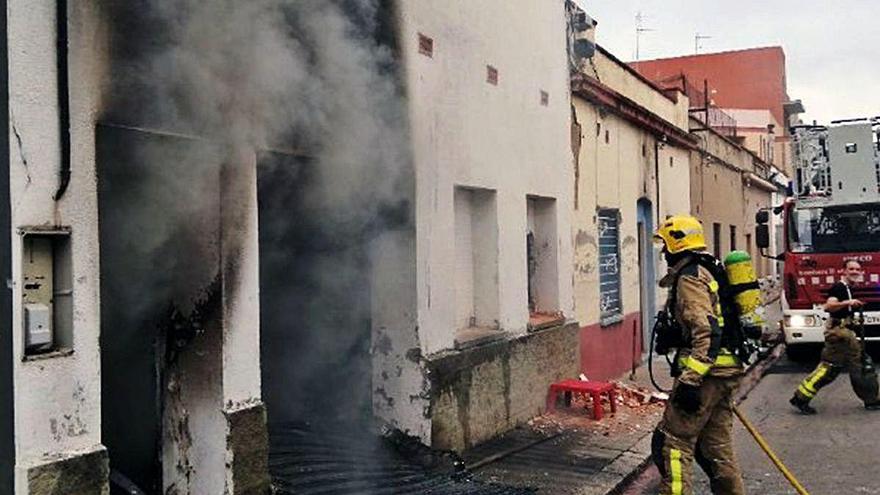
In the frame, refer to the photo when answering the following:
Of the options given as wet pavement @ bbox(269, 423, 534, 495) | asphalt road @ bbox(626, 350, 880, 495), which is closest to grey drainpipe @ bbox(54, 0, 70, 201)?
wet pavement @ bbox(269, 423, 534, 495)

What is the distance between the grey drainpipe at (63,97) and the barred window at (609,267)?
822 cm

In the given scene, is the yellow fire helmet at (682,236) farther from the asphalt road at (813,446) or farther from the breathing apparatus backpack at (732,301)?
the asphalt road at (813,446)

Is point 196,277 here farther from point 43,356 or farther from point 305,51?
point 305,51

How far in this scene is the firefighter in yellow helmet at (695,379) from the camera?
204 inches

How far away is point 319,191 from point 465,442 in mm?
2422

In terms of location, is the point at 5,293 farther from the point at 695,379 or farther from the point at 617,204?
the point at 617,204

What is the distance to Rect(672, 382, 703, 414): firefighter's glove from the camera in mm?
5180

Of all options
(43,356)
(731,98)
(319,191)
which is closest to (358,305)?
(319,191)

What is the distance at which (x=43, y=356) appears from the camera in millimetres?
3416

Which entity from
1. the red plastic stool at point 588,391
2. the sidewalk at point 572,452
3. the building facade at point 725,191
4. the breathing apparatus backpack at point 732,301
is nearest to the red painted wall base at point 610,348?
the sidewalk at point 572,452

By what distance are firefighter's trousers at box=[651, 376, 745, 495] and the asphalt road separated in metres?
0.91

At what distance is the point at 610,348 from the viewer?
36.5ft

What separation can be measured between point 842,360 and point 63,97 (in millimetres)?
8079

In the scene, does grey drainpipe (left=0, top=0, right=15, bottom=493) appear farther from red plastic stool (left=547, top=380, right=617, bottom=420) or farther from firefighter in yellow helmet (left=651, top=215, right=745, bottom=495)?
red plastic stool (left=547, top=380, right=617, bottom=420)
